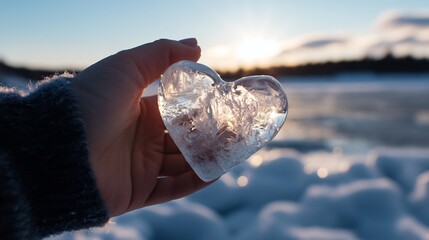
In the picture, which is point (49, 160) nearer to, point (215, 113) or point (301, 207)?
point (215, 113)

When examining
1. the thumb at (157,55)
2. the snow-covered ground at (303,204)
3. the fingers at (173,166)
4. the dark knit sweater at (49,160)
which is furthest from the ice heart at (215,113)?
the snow-covered ground at (303,204)

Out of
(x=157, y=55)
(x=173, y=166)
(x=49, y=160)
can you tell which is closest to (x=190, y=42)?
(x=157, y=55)

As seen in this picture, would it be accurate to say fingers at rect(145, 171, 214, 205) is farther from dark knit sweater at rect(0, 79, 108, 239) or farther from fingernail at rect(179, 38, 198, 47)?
fingernail at rect(179, 38, 198, 47)

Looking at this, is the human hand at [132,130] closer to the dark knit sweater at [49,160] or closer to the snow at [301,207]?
the dark knit sweater at [49,160]

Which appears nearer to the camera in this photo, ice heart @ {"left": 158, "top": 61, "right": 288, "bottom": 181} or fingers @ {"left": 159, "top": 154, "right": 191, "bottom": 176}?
ice heart @ {"left": 158, "top": 61, "right": 288, "bottom": 181}

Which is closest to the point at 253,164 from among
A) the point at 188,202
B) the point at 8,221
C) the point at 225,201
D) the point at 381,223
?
the point at 225,201

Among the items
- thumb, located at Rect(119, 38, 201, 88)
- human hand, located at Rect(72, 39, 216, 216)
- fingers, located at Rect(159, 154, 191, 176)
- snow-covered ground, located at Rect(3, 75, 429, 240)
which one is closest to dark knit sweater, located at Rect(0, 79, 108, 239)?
human hand, located at Rect(72, 39, 216, 216)

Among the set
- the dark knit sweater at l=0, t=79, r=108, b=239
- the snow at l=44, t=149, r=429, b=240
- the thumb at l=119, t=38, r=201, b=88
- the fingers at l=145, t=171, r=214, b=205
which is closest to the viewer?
the dark knit sweater at l=0, t=79, r=108, b=239
